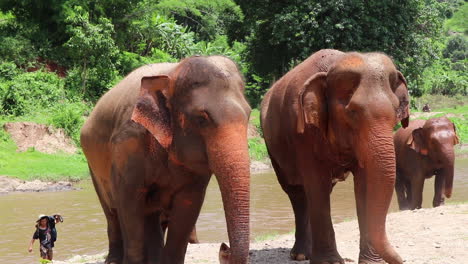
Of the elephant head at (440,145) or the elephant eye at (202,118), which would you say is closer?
the elephant eye at (202,118)

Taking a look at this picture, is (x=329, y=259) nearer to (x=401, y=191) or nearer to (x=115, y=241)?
(x=115, y=241)

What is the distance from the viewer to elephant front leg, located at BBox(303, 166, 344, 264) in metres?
6.86

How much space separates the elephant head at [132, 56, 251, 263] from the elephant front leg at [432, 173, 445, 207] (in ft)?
26.0

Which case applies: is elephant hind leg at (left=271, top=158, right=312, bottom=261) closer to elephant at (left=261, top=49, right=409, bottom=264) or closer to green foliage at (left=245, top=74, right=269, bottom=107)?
elephant at (left=261, top=49, right=409, bottom=264)

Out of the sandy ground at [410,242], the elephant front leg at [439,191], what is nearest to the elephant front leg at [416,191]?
the elephant front leg at [439,191]

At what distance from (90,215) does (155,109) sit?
9.51 meters

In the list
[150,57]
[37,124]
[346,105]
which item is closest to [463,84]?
[150,57]

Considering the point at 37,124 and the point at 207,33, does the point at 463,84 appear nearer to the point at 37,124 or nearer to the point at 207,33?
the point at 207,33

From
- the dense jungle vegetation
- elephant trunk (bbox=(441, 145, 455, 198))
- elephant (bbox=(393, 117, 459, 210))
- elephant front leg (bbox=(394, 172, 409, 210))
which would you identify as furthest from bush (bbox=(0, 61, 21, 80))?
elephant trunk (bbox=(441, 145, 455, 198))

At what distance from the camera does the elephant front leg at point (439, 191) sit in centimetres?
1264

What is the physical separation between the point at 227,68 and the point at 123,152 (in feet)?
3.79

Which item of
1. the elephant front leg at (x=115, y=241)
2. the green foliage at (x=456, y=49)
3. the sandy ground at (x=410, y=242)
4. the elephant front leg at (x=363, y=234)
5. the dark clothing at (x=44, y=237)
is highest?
the elephant front leg at (x=363, y=234)

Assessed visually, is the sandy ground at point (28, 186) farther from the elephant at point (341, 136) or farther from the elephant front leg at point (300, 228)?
the elephant at point (341, 136)

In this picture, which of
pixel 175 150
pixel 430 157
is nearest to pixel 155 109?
pixel 175 150
